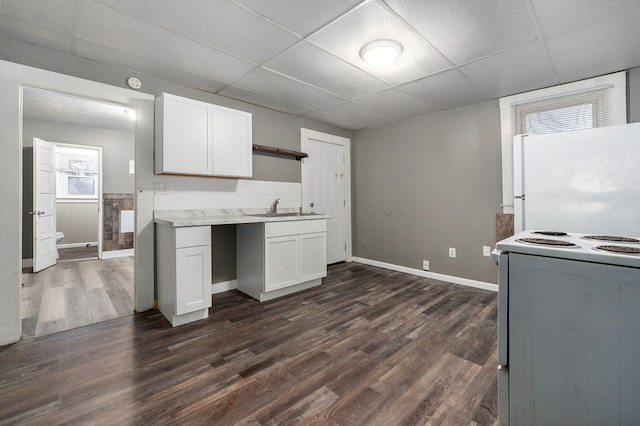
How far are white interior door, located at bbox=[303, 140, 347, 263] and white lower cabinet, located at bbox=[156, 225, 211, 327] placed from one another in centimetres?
190

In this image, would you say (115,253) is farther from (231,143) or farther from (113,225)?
(231,143)

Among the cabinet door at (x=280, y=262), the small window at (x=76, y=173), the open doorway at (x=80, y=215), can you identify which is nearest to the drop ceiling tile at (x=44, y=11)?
the open doorway at (x=80, y=215)

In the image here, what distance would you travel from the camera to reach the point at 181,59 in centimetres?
241

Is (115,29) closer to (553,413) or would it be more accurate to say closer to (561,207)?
(553,413)

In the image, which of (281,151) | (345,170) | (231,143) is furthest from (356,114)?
(231,143)

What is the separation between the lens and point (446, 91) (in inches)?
121

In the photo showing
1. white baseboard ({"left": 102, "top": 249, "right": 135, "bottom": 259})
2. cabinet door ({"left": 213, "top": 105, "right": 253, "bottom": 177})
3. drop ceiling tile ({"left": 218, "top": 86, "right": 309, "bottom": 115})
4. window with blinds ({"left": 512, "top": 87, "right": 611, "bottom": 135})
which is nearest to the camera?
window with blinds ({"left": 512, "top": 87, "right": 611, "bottom": 135})

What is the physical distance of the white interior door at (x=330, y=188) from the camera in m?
4.25

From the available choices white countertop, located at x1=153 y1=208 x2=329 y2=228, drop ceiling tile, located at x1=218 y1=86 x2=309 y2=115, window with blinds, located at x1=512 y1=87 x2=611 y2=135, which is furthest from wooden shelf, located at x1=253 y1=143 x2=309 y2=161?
window with blinds, located at x1=512 y1=87 x2=611 y2=135

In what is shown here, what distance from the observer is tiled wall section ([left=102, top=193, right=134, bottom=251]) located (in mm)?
5281

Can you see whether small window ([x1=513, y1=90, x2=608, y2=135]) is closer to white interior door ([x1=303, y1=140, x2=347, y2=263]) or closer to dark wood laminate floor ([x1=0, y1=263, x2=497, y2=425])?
dark wood laminate floor ([x1=0, y1=263, x2=497, y2=425])

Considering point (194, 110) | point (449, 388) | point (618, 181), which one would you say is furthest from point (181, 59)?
point (618, 181)

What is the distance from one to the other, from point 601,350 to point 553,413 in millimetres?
310

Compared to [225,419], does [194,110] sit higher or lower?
higher
